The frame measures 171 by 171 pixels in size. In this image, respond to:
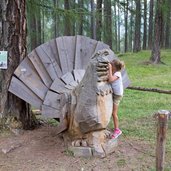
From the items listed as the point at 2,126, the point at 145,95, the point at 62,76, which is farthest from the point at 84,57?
the point at 145,95

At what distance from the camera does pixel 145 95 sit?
9.52 meters

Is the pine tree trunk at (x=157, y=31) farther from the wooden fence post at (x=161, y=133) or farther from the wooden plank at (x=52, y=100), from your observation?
the wooden fence post at (x=161, y=133)

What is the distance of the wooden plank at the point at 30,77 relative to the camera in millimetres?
4934

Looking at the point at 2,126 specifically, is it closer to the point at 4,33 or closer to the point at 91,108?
the point at 4,33

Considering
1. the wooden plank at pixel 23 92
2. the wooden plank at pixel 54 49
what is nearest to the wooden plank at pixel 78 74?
the wooden plank at pixel 54 49

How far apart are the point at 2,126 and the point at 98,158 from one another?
66.7 inches

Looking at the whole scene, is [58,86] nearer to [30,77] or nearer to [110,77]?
[30,77]

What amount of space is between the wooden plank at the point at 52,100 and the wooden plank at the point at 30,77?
9cm

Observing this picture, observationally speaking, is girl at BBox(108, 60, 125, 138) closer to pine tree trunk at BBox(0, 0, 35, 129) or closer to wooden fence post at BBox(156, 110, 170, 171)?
wooden fence post at BBox(156, 110, 170, 171)

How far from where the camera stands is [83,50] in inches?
211

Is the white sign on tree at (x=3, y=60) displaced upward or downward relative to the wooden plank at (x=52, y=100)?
upward

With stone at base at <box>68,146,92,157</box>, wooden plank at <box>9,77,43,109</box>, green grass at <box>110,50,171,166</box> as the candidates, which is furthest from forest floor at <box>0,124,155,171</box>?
wooden plank at <box>9,77,43,109</box>

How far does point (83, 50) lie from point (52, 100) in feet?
3.51

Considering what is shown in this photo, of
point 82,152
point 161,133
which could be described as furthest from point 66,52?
point 161,133
